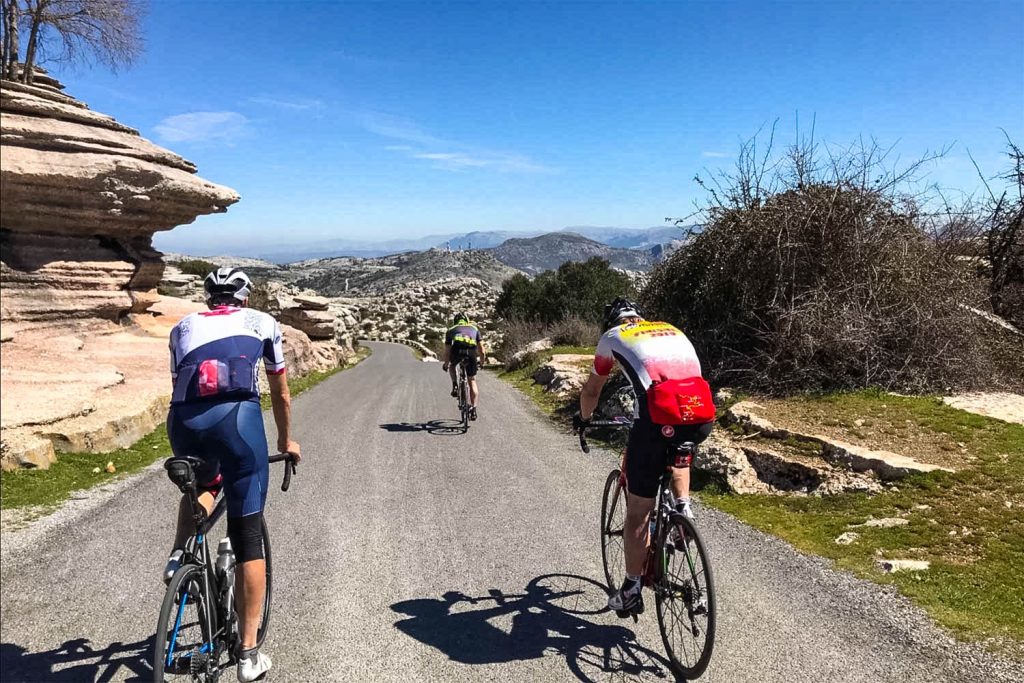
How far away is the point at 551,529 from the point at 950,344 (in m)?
7.05

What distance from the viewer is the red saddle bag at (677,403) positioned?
10.7 ft

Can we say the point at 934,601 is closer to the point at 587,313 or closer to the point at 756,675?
the point at 756,675

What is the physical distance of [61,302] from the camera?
14188 mm

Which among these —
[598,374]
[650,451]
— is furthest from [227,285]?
[650,451]

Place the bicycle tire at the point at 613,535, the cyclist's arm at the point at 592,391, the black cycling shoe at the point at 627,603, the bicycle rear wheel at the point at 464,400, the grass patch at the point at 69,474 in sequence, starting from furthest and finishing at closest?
the bicycle rear wheel at the point at 464,400 → the grass patch at the point at 69,474 → the bicycle tire at the point at 613,535 → the cyclist's arm at the point at 592,391 → the black cycling shoe at the point at 627,603

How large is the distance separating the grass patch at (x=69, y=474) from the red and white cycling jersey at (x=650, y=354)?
256 inches

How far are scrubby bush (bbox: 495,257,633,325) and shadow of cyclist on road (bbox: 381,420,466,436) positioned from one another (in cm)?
1884

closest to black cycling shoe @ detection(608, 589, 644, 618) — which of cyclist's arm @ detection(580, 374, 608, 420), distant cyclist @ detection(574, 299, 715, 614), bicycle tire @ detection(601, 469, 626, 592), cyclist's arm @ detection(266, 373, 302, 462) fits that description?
distant cyclist @ detection(574, 299, 715, 614)

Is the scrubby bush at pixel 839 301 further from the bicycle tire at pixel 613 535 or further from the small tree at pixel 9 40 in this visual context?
the small tree at pixel 9 40

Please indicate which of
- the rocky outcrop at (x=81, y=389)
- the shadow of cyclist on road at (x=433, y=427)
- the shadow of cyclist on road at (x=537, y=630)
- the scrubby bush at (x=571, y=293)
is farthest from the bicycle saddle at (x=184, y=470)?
the scrubby bush at (x=571, y=293)

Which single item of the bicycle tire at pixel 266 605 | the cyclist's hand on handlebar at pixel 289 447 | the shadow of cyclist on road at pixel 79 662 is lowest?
the shadow of cyclist on road at pixel 79 662

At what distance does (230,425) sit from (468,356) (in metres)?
7.74

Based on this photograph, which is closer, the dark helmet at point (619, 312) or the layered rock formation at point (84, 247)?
the dark helmet at point (619, 312)

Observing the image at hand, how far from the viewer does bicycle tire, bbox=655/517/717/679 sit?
3049mm
